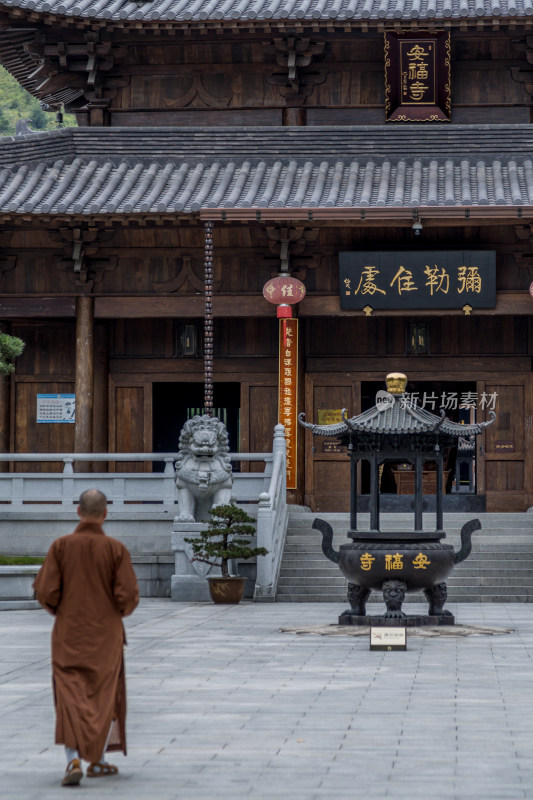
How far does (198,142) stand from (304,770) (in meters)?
17.4

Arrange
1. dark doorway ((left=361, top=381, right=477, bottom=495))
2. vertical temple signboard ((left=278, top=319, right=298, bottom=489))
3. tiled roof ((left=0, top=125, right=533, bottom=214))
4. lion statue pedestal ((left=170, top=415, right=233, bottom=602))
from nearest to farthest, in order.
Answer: lion statue pedestal ((left=170, top=415, right=233, bottom=602)) < tiled roof ((left=0, top=125, right=533, bottom=214)) < vertical temple signboard ((left=278, top=319, right=298, bottom=489)) < dark doorway ((left=361, top=381, right=477, bottom=495))

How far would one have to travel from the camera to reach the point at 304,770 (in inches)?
275

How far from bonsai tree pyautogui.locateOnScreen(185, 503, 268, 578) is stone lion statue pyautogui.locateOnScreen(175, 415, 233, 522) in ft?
1.66

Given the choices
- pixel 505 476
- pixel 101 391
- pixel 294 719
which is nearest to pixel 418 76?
pixel 505 476

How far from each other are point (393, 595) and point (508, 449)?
884 centimetres

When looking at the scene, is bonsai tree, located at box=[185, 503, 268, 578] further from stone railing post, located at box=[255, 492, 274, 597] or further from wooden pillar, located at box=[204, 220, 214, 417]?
wooden pillar, located at box=[204, 220, 214, 417]

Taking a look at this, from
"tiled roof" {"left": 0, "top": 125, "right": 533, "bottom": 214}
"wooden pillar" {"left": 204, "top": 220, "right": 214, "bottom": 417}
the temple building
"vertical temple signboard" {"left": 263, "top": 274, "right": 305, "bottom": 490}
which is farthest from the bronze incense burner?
"tiled roof" {"left": 0, "top": 125, "right": 533, "bottom": 214}

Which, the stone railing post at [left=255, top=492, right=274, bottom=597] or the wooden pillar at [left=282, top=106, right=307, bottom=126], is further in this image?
the wooden pillar at [left=282, top=106, right=307, bottom=126]

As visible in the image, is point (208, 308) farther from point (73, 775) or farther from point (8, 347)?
point (73, 775)

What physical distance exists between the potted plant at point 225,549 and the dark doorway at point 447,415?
5.32 meters

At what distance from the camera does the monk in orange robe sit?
6898 millimetres

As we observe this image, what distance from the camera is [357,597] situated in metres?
14.5

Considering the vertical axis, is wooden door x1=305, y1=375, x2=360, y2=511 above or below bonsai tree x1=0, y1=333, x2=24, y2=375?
below

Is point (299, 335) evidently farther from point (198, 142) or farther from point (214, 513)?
point (214, 513)
